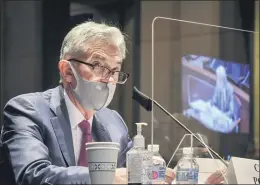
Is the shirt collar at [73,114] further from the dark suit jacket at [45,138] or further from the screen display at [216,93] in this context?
the screen display at [216,93]

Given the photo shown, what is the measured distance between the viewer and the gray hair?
68.3 inches

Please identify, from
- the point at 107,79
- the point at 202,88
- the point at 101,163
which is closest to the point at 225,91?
the point at 202,88

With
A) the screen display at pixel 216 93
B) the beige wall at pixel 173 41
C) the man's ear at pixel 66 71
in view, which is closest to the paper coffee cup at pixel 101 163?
the man's ear at pixel 66 71

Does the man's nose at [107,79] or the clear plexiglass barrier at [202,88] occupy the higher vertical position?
the man's nose at [107,79]

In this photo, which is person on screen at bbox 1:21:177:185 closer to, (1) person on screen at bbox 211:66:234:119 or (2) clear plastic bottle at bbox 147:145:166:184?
(2) clear plastic bottle at bbox 147:145:166:184

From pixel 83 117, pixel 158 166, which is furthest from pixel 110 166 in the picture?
pixel 83 117

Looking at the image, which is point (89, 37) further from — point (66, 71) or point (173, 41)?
point (173, 41)

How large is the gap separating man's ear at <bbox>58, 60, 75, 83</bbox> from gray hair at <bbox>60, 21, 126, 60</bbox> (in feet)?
0.10

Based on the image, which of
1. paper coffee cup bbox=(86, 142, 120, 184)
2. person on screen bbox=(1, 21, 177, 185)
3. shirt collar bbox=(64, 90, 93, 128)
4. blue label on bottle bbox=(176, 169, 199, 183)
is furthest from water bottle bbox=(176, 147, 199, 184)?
shirt collar bbox=(64, 90, 93, 128)

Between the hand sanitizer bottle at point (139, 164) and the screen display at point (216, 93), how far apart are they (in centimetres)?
66

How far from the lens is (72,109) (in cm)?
175

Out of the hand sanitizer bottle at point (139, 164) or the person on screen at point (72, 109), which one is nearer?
the hand sanitizer bottle at point (139, 164)

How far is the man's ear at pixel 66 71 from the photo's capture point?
1762mm

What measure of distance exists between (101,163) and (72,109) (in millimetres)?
451
